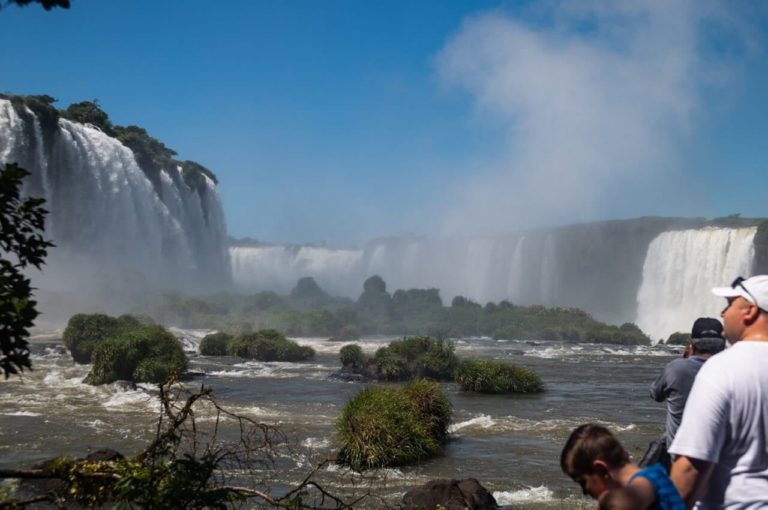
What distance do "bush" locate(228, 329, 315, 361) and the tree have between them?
31729 mm

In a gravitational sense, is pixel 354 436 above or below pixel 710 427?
below

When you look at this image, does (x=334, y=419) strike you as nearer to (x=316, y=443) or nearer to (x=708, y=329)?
(x=316, y=443)

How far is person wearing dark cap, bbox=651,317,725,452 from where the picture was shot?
5145mm

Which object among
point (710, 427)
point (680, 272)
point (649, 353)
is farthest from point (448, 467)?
point (680, 272)

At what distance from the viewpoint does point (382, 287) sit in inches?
3031

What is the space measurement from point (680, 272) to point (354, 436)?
5968 centimetres

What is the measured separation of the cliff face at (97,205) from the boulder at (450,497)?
37.5 m

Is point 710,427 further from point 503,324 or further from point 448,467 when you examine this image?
point 503,324

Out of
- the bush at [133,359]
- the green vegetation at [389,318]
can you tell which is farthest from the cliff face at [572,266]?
the bush at [133,359]

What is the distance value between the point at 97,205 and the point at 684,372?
201 ft

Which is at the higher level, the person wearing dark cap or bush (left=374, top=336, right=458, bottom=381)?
the person wearing dark cap

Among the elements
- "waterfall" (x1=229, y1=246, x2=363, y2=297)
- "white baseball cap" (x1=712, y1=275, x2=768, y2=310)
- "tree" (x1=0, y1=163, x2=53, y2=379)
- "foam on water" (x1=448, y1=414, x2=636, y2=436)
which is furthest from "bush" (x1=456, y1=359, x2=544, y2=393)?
"waterfall" (x1=229, y1=246, x2=363, y2=297)

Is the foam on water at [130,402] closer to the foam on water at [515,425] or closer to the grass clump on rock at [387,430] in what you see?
the grass clump on rock at [387,430]

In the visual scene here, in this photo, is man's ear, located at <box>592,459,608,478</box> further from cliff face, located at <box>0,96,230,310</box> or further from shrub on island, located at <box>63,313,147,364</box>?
cliff face, located at <box>0,96,230,310</box>
